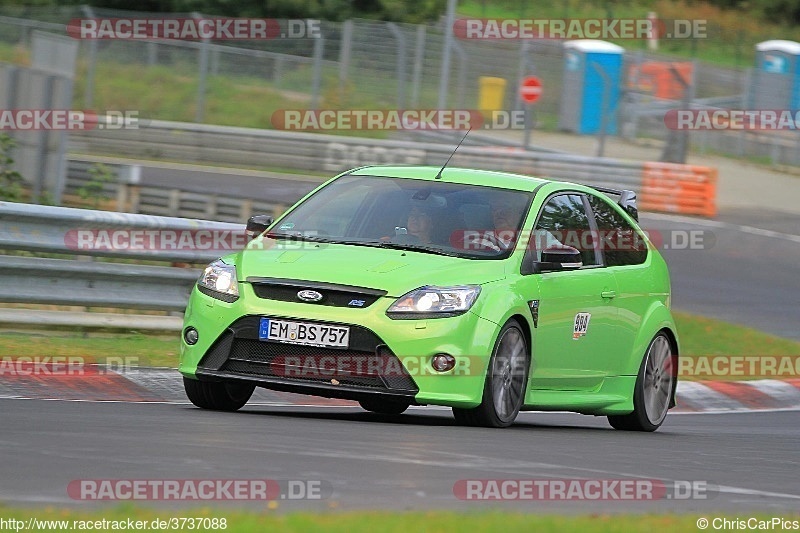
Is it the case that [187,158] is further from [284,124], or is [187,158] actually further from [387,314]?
[387,314]

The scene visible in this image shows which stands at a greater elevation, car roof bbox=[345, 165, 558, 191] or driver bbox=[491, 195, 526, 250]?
car roof bbox=[345, 165, 558, 191]

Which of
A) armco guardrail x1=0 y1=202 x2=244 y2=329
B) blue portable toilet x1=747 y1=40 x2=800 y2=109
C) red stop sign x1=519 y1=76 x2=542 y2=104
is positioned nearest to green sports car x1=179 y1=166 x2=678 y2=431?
armco guardrail x1=0 y1=202 x2=244 y2=329

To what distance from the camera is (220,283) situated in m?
9.31

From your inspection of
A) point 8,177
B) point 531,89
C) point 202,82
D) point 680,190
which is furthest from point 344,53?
point 8,177

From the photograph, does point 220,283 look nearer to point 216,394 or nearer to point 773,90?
point 216,394

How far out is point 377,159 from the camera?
31.7m

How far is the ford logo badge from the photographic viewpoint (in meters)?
8.95

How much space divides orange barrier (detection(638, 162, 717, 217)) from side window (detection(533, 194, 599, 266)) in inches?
742

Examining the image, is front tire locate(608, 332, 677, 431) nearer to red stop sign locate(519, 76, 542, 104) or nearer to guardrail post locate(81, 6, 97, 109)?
red stop sign locate(519, 76, 542, 104)

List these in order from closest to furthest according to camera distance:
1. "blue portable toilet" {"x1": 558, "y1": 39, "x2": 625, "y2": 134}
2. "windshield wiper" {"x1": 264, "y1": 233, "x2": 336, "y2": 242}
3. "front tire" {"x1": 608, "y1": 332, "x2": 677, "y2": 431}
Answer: "windshield wiper" {"x1": 264, "y1": 233, "x2": 336, "y2": 242}, "front tire" {"x1": 608, "y1": 332, "x2": 677, "y2": 431}, "blue portable toilet" {"x1": 558, "y1": 39, "x2": 625, "y2": 134}

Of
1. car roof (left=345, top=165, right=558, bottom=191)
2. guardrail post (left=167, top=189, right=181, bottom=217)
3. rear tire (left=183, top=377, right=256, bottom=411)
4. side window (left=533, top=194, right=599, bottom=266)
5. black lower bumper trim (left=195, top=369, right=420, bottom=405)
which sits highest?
car roof (left=345, top=165, right=558, bottom=191)

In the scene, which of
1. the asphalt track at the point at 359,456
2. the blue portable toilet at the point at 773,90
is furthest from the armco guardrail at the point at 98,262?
the blue portable toilet at the point at 773,90

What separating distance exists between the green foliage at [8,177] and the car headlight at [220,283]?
32.1 ft

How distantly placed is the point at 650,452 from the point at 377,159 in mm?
22892
